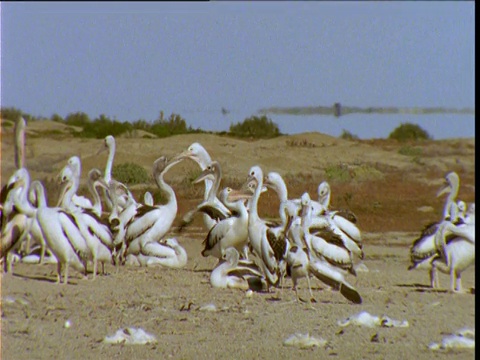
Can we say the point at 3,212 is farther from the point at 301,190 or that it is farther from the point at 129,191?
the point at 301,190

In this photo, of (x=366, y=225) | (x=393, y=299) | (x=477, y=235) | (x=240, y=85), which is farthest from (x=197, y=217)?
(x=477, y=235)

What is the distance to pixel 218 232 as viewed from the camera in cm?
1076

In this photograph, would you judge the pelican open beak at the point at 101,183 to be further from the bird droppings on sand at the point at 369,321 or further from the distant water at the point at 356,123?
the bird droppings on sand at the point at 369,321

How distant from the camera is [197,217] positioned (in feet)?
43.1

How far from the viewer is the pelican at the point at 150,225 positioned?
38.3 feet

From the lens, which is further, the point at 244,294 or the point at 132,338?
the point at 244,294

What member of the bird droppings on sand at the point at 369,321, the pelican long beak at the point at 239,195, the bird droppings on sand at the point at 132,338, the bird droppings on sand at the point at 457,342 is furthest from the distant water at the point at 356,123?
the bird droppings on sand at the point at 132,338

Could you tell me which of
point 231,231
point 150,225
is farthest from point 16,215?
point 231,231

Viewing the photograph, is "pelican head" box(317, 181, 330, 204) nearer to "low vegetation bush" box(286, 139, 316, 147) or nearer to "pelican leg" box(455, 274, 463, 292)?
"low vegetation bush" box(286, 139, 316, 147)

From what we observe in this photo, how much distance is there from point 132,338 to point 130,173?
510cm

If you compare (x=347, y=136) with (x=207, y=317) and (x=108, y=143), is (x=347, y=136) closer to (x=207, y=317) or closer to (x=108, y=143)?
(x=108, y=143)

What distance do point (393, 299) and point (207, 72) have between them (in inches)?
108

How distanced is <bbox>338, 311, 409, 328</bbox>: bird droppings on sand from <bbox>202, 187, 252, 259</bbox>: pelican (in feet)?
7.21

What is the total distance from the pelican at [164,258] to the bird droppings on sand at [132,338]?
3.69 metres
